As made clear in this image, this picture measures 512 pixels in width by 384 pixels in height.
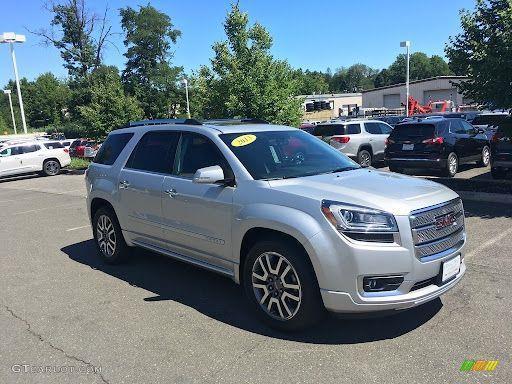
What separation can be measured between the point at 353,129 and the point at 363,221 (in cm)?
1304

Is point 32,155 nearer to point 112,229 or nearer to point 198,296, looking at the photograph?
point 112,229

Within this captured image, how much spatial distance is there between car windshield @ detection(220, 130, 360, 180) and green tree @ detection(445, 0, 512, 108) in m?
5.22

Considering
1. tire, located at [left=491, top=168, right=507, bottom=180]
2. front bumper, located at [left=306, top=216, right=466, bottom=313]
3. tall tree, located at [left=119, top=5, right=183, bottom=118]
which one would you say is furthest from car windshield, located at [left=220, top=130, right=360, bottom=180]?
tall tree, located at [left=119, top=5, right=183, bottom=118]

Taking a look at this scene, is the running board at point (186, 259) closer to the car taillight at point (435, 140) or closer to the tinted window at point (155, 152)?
the tinted window at point (155, 152)

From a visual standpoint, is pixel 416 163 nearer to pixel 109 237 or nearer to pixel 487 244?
pixel 487 244

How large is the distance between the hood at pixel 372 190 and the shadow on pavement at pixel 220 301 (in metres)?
1.08

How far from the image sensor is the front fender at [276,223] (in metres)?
3.73

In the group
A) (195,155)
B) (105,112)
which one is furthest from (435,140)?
(105,112)

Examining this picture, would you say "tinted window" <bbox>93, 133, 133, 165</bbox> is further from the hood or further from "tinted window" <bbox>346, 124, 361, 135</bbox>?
"tinted window" <bbox>346, 124, 361, 135</bbox>

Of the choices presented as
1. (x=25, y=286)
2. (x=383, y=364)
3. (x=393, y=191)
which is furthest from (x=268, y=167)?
(x=25, y=286)

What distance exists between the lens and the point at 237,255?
437cm

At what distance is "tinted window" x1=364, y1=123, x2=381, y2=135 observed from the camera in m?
16.5

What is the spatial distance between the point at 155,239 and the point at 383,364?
289 centimetres

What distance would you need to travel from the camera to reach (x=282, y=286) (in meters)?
4.00
